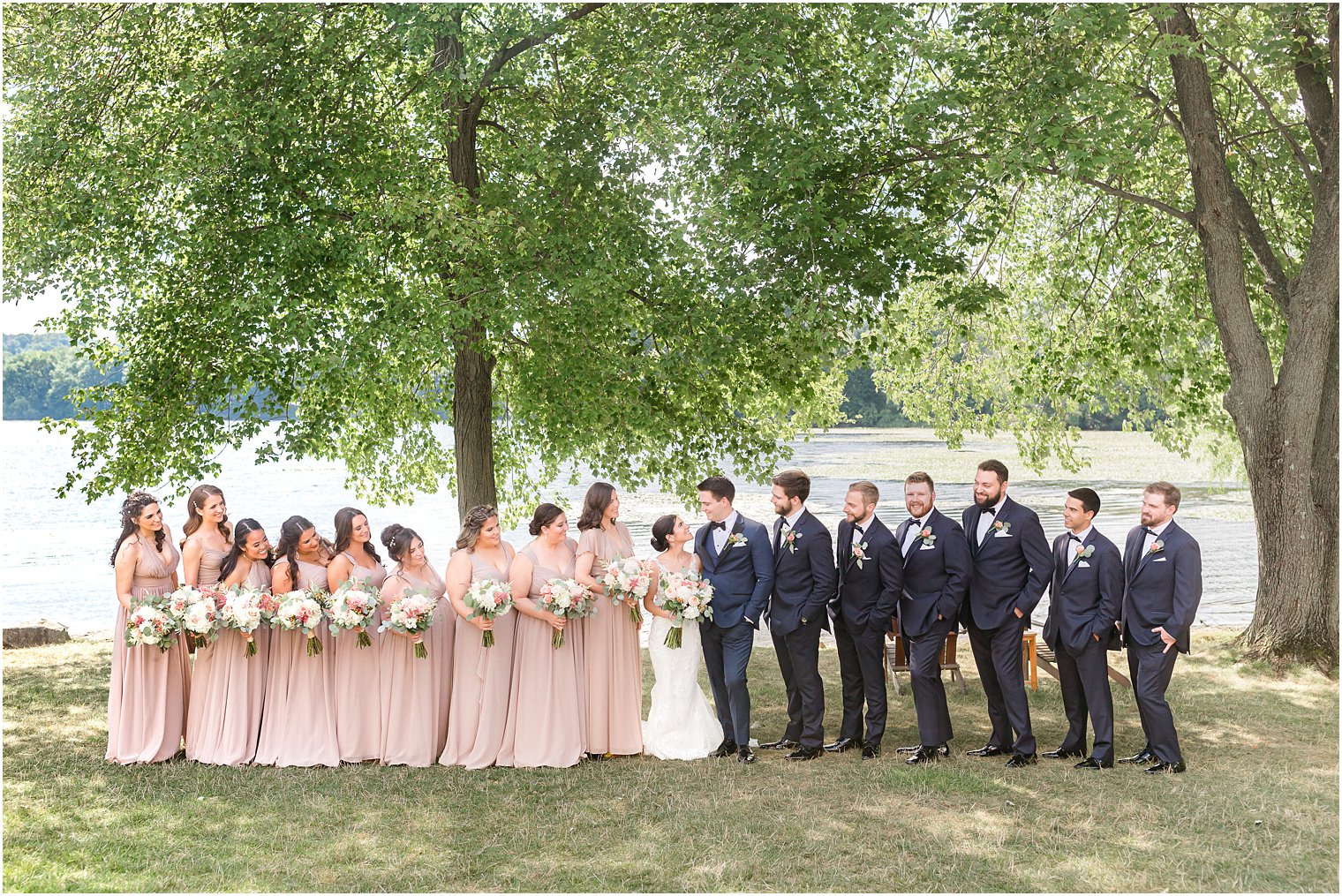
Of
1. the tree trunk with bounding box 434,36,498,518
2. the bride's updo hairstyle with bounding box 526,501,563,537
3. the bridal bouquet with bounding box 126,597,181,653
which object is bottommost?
the bridal bouquet with bounding box 126,597,181,653

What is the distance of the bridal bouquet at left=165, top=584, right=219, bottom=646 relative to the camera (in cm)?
859

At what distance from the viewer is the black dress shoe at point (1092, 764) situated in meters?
8.59

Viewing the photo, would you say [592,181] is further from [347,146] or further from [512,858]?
[512,858]

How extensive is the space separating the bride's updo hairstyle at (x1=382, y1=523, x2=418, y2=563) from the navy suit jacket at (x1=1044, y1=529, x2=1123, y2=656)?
4.89 metres

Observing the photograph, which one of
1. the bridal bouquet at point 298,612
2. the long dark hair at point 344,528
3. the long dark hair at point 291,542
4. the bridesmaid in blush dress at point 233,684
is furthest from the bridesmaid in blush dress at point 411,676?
the bridesmaid in blush dress at point 233,684

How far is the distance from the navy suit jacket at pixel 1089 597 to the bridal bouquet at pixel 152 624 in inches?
263

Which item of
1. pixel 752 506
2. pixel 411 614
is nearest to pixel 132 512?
pixel 411 614

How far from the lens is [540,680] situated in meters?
8.96

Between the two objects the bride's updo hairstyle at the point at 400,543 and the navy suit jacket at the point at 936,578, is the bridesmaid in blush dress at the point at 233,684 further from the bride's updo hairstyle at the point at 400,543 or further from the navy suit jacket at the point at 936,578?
the navy suit jacket at the point at 936,578

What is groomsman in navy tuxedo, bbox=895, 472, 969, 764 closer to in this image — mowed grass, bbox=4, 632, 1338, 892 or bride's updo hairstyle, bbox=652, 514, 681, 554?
mowed grass, bbox=4, 632, 1338, 892

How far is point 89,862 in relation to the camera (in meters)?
6.93

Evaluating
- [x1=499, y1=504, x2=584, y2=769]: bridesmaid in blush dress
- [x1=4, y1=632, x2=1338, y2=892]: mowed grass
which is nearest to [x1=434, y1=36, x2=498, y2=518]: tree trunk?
[x1=499, y1=504, x2=584, y2=769]: bridesmaid in blush dress

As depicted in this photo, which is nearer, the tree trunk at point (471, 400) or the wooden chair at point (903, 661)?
the wooden chair at point (903, 661)

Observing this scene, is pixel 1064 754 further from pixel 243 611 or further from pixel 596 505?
pixel 243 611
